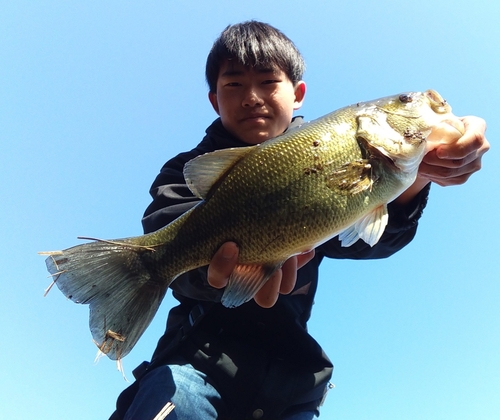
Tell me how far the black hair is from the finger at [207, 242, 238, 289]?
207cm

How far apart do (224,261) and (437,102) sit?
1898mm

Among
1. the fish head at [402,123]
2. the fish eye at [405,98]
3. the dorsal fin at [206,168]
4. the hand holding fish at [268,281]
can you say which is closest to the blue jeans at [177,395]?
the hand holding fish at [268,281]

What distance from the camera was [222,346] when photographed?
2758 mm

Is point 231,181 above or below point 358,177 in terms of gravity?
above

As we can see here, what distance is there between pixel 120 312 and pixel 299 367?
1.50 metres

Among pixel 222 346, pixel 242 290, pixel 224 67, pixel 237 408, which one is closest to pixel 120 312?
pixel 242 290

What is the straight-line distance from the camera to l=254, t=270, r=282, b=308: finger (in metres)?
2.23

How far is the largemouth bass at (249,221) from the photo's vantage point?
2.01m

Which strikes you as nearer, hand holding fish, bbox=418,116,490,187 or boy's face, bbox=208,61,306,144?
hand holding fish, bbox=418,116,490,187

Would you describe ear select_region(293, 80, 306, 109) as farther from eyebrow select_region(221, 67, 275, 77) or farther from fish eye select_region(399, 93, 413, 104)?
fish eye select_region(399, 93, 413, 104)

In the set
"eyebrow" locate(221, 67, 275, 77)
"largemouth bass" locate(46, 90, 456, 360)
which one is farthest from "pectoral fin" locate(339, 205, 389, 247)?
"eyebrow" locate(221, 67, 275, 77)

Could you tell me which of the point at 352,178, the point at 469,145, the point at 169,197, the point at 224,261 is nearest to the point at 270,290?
the point at 224,261

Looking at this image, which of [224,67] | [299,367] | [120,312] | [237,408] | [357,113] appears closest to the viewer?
[120,312]

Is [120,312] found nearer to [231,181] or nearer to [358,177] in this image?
[231,181]
